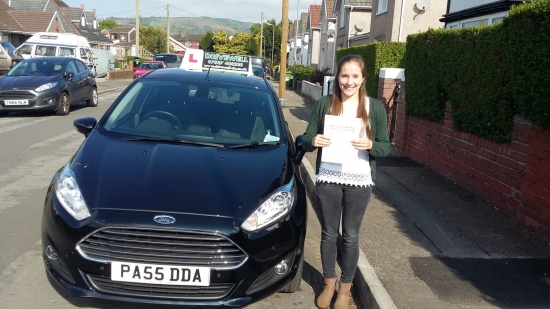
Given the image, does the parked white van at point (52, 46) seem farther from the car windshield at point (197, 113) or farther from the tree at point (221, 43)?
the tree at point (221, 43)

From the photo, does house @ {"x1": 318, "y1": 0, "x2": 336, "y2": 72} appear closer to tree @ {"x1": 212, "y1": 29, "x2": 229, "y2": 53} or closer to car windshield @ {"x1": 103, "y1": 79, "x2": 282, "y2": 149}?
car windshield @ {"x1": 103, "y1": 79, "x2": 282, "y2": 149}

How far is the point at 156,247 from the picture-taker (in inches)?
131

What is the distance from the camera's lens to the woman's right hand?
3639mm

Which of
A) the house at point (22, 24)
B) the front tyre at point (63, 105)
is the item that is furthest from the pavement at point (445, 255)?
the house at point (22, 24)

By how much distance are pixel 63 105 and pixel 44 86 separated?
2.84 feet

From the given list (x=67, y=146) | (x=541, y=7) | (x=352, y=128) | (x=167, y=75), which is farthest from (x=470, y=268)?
(x=67, y=146)

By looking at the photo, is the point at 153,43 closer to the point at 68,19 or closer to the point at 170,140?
the point at 68,19

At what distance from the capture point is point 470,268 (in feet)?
14.8

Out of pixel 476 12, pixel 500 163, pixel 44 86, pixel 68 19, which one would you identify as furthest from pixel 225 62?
pixel 68 19

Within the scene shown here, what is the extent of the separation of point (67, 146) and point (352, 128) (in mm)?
7604

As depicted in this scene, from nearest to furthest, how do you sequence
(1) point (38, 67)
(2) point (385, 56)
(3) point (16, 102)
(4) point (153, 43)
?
(2) point (385, 56) < (3) point (16, 102) < (1) point (38, 67) < (4) point (153, 43)

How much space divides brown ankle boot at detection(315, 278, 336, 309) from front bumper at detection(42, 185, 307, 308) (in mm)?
528

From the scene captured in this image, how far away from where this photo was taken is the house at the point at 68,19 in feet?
165

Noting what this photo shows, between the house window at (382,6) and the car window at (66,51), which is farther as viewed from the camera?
the car window at (66,51)
